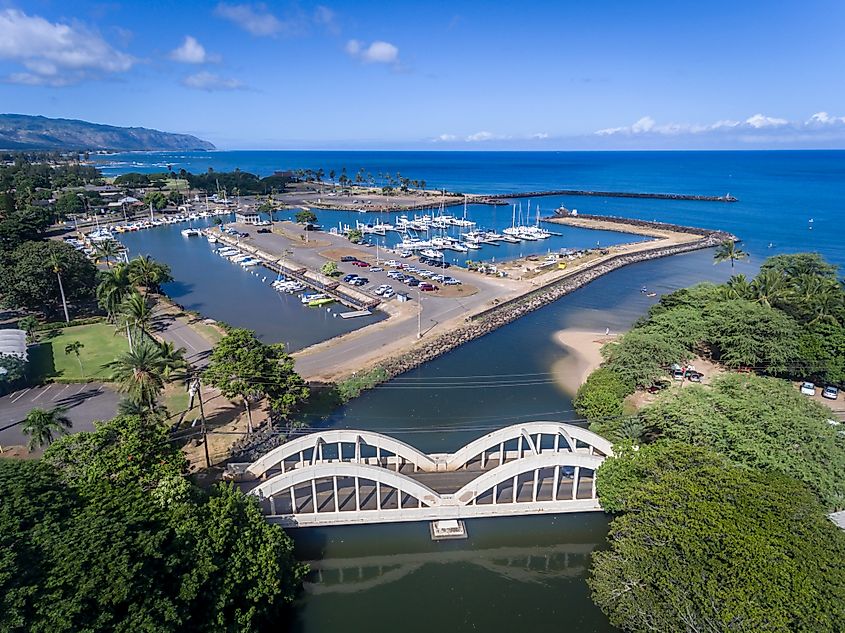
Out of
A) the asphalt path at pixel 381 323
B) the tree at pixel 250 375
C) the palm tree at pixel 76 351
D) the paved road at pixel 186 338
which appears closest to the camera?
the tree at pixel 250 375

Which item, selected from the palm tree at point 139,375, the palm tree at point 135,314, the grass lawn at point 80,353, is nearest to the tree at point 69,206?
the grass lawn at point 80,353

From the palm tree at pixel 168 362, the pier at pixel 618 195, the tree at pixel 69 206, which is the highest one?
the pier at pixel 618 195

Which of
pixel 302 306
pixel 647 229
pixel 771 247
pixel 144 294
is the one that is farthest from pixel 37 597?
pixel 647 229

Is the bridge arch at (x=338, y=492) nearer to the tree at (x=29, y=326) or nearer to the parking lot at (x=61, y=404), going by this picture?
the parking lot at (x=61, y=404)

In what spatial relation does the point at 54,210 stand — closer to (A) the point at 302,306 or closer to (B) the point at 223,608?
(A) the point at 302,306

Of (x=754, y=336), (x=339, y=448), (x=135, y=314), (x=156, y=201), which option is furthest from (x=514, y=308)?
(x=156, y=201)

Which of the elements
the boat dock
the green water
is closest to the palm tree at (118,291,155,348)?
the green water

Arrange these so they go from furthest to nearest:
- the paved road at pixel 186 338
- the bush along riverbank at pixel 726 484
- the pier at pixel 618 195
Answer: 1. the pier at pixel 618 195
2. the paved road at pixel 186 338
3. the bush along riverbank at pixel 726 484
